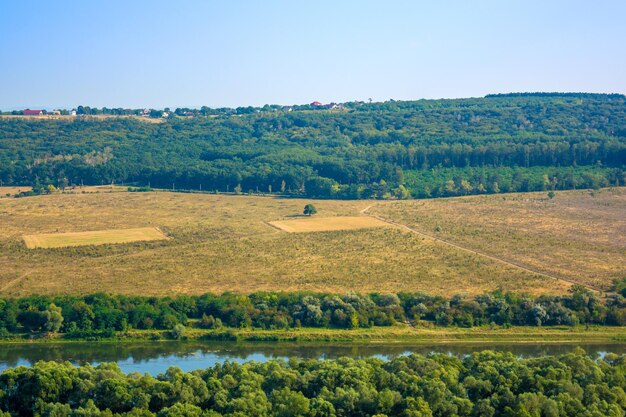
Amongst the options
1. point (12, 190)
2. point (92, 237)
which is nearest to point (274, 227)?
point (92, 237)

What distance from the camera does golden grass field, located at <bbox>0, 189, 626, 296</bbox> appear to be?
56.7 meters

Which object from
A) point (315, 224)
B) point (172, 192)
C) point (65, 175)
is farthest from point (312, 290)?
point (65, 175)

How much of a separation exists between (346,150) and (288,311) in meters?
82.4

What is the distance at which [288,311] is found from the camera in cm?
4897

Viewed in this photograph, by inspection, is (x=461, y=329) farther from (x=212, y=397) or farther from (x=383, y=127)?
(x=383, y=127)

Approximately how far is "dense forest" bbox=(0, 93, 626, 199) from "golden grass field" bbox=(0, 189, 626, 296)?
1012 cm

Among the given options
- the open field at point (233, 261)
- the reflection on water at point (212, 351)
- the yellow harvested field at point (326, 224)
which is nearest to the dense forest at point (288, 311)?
the reflection on water at point (212, 351)

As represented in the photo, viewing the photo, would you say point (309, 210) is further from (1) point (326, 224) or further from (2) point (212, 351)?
(2) point (212, 351)

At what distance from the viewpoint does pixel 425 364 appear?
36.4 meters

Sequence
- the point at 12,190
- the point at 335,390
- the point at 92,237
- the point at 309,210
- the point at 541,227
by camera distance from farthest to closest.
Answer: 1. the point at 12,190
2. the point at 309,210
3. the point at 541,227
4. the point at 92,237
5. the point at 335,390

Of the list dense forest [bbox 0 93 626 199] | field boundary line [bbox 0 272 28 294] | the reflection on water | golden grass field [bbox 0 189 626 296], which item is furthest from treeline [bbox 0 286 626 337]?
dense forest [bbox 0 93 626 199]

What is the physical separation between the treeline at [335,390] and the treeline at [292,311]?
35.5 ft

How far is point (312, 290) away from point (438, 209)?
39728mm

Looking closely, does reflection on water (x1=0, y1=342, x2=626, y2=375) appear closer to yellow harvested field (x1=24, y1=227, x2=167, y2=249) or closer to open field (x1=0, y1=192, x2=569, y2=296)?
open field (x1=0, y1=192, x2=569, y2=296)
